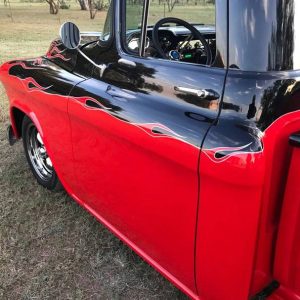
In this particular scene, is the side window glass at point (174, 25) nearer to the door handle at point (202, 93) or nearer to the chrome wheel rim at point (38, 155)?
the door handle at point (202, 93)

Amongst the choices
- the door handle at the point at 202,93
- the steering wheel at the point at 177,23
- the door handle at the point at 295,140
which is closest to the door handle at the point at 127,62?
the steering wheel at the point at 177,23

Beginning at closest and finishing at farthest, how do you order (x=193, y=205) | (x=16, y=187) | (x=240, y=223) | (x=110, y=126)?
1. (x=240, y=223)
2. (x=193, y=205)
3. (x=110, y=126)
4. (x=16, y=187)

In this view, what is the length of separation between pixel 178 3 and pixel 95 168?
109cm

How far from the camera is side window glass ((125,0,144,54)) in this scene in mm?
2213

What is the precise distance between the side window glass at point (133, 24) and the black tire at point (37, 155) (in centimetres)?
165

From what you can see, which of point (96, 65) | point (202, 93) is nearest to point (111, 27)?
point (96, 65)

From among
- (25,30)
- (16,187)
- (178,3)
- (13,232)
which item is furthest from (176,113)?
(25,30)

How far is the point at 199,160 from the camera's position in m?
1.66

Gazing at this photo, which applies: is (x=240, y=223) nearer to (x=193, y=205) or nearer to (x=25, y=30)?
(x=193, y=205)

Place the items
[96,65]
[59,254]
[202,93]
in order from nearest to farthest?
[202,93]
[96,65]
[59,254]

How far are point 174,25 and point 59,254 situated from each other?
174cm

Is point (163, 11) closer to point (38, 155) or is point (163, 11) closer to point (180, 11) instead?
point (180, 11)

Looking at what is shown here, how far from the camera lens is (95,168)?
8.16 feet

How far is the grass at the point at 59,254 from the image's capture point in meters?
2.53
